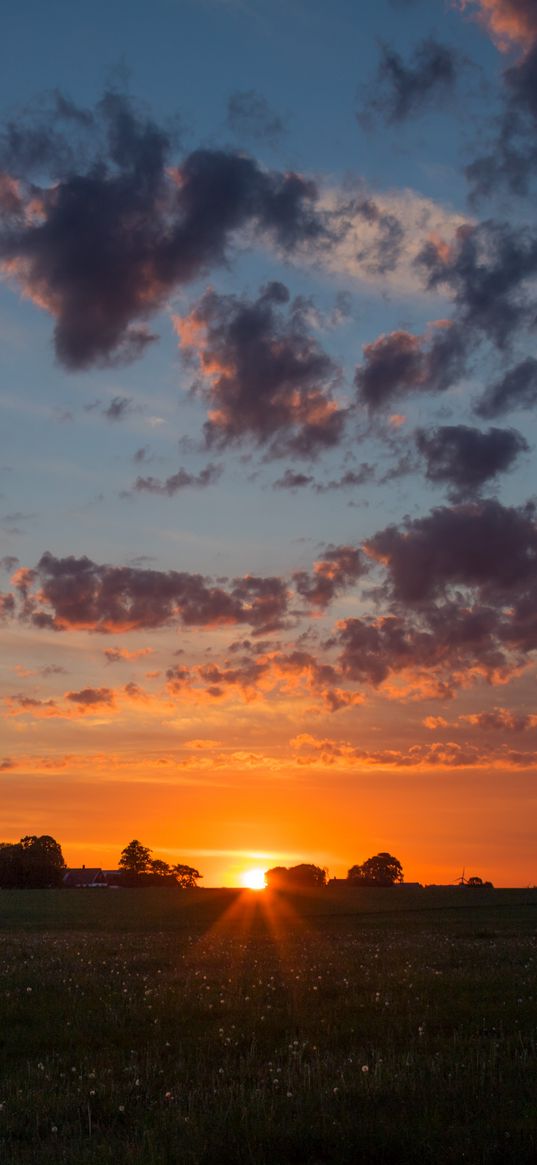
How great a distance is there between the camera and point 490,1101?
998cm

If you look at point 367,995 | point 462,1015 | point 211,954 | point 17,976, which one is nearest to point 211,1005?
point 367,995

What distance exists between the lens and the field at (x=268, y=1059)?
9000mm

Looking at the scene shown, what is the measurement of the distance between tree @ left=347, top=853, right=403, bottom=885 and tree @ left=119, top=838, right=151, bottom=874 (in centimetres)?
4181

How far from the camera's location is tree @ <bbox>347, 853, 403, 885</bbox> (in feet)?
633

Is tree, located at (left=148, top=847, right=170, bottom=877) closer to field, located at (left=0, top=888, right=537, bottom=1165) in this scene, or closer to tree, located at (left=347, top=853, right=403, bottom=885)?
tree, located at (left=347, top=853, right=403, bottom=885)

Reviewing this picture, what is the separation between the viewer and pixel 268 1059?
12.7m

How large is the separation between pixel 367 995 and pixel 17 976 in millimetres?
7331

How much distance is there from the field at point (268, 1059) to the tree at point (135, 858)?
580 feet

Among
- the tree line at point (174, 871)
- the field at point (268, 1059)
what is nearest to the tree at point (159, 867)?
the tree line at point (174, 871)

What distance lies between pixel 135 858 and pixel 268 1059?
190 m

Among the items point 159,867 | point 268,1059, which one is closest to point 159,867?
point 159,867

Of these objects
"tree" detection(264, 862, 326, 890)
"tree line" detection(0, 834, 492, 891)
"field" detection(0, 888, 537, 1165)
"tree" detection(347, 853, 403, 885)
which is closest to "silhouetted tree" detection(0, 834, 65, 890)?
"tree line" detection(0, 834, 492, 891)

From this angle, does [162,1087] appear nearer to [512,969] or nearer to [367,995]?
[367,995]

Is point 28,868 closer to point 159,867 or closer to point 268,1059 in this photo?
point 159,867
